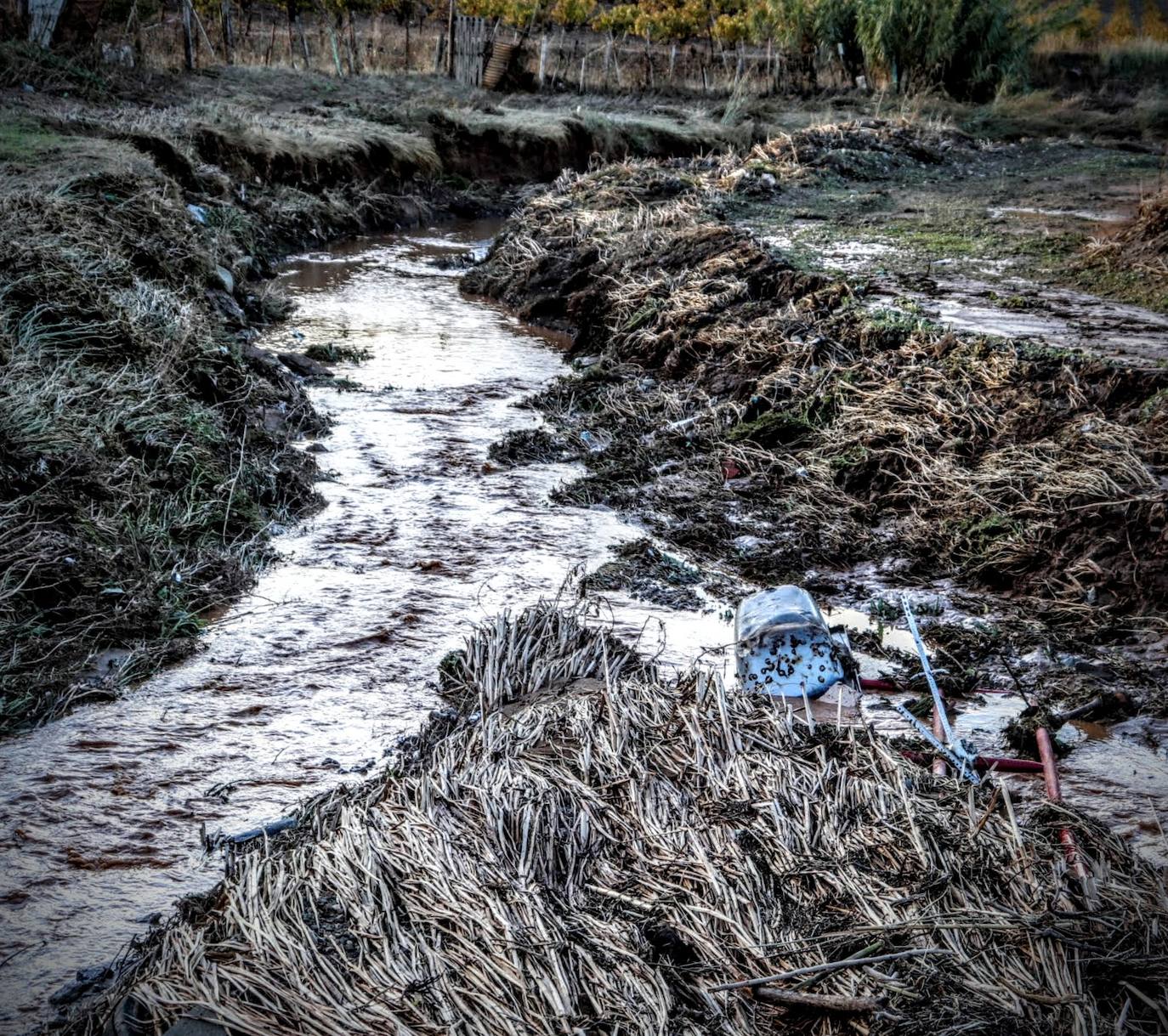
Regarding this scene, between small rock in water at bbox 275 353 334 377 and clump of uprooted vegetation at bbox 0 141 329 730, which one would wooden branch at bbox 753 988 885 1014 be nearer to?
clump of uprooted vegetation at bbox 0 141 329 730

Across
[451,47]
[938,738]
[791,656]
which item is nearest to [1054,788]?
[938,738]

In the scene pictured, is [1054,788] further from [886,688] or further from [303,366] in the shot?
[303,366]

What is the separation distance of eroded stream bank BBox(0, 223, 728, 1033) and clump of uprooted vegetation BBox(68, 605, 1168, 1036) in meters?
0.29

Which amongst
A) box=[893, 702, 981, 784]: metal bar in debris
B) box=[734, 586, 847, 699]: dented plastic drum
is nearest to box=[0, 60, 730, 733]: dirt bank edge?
box=[734, 586, 847, 699]: dented plastic drum

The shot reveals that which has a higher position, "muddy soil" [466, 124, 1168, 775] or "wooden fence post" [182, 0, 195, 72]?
"wooden fence post" [182, 0, 195, 72]

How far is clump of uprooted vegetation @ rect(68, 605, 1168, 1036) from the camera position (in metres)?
2.25

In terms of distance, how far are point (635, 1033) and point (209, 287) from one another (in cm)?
816

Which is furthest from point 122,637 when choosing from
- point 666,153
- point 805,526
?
point 666,153

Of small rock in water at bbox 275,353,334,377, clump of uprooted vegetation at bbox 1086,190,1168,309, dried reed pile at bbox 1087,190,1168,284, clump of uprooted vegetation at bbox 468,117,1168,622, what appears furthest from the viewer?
small rock in water at bbox 275,353,334,377

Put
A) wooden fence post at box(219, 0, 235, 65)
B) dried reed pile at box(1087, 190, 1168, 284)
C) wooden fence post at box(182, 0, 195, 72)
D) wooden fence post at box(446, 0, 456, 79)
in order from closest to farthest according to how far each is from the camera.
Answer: dried reed pile at box(1087, 190, 1168, 284) → wooden fence post at box(182, 0, 195, 72) → wooden fence post at box(219, 0, 235, 65) → wooden fence post at box(446, 0, 456, 79)

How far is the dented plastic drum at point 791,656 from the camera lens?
3990 millimetres

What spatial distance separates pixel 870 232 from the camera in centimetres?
1045

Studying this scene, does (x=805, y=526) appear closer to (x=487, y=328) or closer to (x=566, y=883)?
(x=566, y=883)

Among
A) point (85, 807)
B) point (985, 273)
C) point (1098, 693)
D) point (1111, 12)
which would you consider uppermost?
point (1111, 12)
